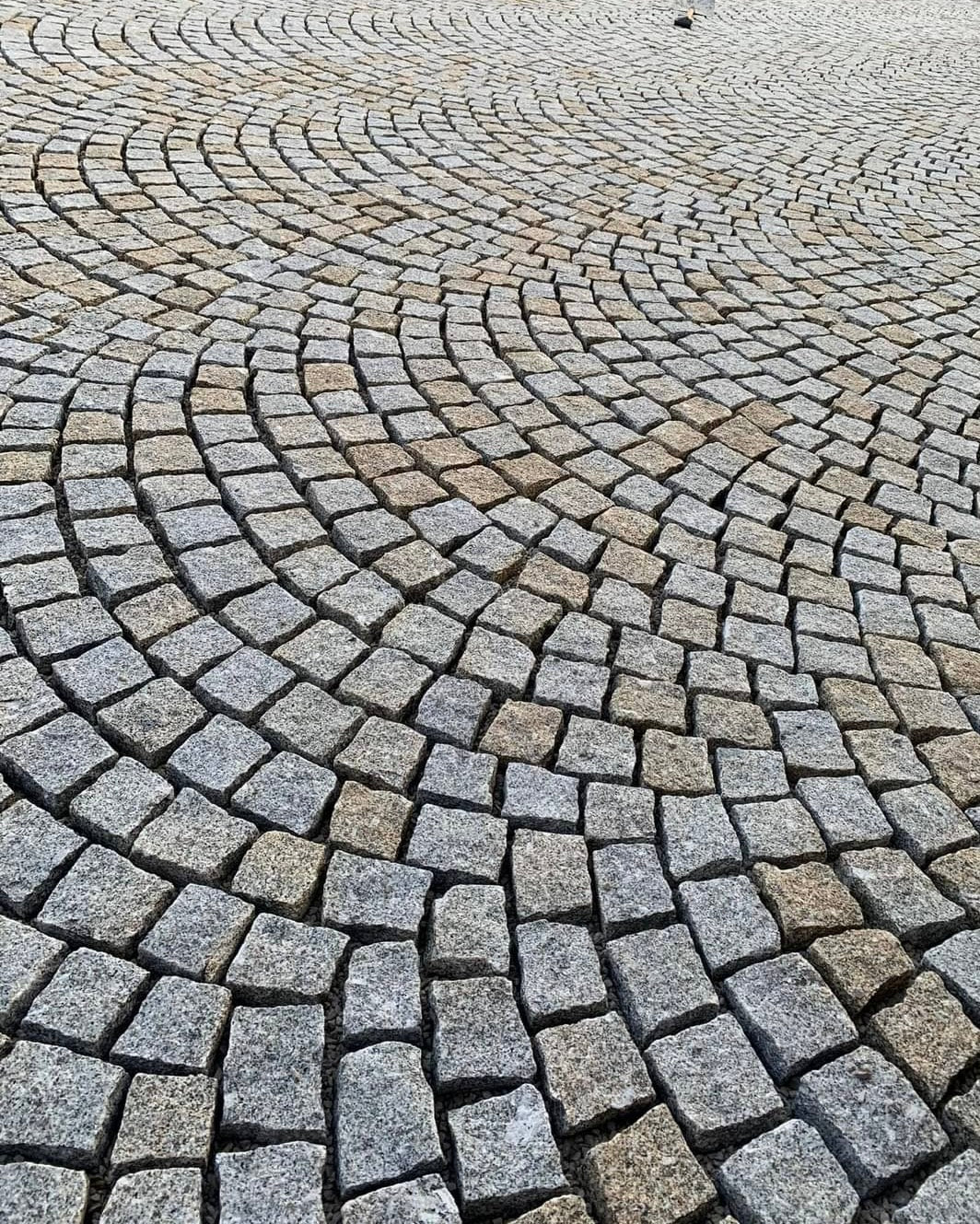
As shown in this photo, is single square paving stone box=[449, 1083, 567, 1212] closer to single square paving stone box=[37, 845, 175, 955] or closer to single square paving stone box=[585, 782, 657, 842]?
single square paving stone box=[585, 782, 657, 842]

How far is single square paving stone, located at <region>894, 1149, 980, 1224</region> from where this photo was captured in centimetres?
192

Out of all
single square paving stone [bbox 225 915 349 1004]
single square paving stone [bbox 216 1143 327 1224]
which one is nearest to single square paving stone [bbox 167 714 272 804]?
single square paving stone [bbox 225 915 349 1004]

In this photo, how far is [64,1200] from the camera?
1835 mm

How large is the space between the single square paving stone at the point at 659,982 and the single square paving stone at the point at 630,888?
1.3 inches

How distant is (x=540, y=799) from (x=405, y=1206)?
1013 millimetres

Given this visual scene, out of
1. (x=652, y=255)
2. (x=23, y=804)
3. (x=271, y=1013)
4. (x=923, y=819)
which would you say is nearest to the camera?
(x=271, y=1013)

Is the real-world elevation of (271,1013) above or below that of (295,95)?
below

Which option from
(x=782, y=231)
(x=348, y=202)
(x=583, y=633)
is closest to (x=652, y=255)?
(x=782, y=231)

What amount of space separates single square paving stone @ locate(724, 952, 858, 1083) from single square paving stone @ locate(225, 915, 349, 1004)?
855 millimetres

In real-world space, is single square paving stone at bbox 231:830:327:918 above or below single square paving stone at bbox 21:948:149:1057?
above

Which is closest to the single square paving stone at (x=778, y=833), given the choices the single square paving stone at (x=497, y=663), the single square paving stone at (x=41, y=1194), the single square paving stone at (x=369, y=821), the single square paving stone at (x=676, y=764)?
the single square paving stone at (x=676, y=764)

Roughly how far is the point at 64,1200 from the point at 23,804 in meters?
0.96

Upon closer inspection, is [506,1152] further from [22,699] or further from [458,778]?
[22,699]

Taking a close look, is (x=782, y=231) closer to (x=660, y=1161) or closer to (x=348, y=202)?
(x=348, y=202)
